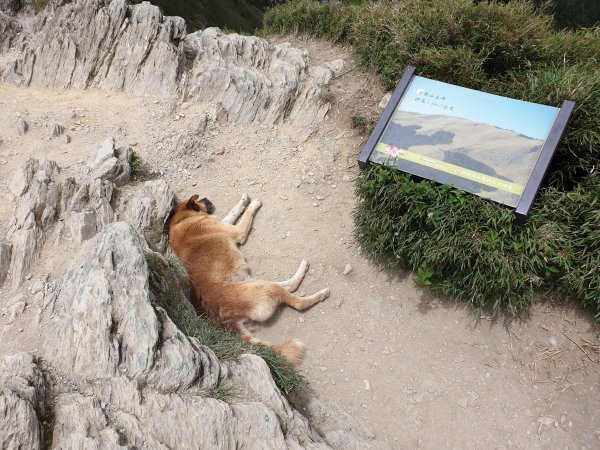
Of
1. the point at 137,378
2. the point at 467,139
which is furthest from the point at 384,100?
the point at 137,378

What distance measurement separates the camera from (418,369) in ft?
18.5

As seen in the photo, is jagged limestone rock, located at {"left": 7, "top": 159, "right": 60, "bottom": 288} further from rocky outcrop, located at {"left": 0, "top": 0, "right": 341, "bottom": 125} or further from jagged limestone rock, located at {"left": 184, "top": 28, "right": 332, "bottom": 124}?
jagged limestone rock, located at {"left": 184, "top": 28, "right": 332, "bottom": 124}

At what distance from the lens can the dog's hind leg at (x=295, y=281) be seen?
6.45 meters

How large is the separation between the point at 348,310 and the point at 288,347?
1.20m

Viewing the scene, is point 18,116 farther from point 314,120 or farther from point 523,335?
point 523,335

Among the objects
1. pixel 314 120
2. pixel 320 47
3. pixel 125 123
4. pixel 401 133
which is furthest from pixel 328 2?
pixel 401 133

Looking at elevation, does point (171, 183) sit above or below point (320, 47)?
below

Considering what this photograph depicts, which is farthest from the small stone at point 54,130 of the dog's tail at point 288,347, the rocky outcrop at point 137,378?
the dog's tail at point 288,347

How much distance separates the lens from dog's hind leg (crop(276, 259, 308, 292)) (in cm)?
645

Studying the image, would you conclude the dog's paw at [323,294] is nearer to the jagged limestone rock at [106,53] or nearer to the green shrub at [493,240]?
the green shrub at [493,240]

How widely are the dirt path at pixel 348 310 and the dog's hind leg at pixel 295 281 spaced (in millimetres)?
152

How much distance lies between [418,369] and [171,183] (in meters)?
5.17

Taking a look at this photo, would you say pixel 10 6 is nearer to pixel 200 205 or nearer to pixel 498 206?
pixel 200 205

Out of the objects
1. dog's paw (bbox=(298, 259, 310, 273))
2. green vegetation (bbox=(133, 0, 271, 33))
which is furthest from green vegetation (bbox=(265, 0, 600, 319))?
green vegetation (bbox=(133, 0, 271, 33))
